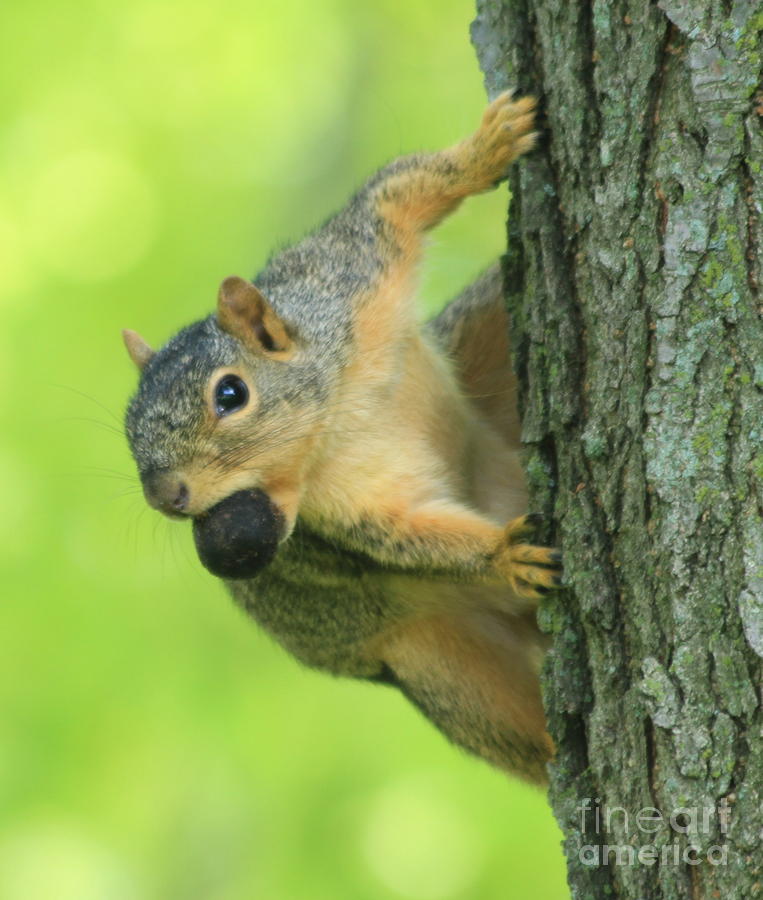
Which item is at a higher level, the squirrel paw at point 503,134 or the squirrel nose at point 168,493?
the squirrel paw at point 503,134

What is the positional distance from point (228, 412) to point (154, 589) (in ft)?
11.1

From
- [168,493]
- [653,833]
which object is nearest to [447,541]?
[168,493]

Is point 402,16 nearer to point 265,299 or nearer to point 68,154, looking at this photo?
point 68,154

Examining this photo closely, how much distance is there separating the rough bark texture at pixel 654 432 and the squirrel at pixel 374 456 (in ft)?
1.24

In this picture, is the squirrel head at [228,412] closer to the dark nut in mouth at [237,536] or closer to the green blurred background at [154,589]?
the dark nut in mouth at [237,536]

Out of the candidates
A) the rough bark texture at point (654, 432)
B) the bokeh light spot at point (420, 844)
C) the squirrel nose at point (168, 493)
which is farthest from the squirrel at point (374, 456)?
the bokeh light spot at point (420, 844)

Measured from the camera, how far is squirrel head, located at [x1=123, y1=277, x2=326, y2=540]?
3.34 metres

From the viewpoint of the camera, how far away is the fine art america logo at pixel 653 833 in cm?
237

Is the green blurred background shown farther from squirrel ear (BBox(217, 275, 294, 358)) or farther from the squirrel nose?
the squirrel nose

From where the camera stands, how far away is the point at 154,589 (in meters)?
6.70

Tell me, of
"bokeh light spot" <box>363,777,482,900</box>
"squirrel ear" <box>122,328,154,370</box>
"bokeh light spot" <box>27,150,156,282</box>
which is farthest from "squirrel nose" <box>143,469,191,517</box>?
"bokeh light spot" <box>363,777,482,900</box>

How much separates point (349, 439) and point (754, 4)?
5.80 feet

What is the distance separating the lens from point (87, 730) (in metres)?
6.36

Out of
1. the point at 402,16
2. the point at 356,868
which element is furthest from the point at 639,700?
the point at 402,16
